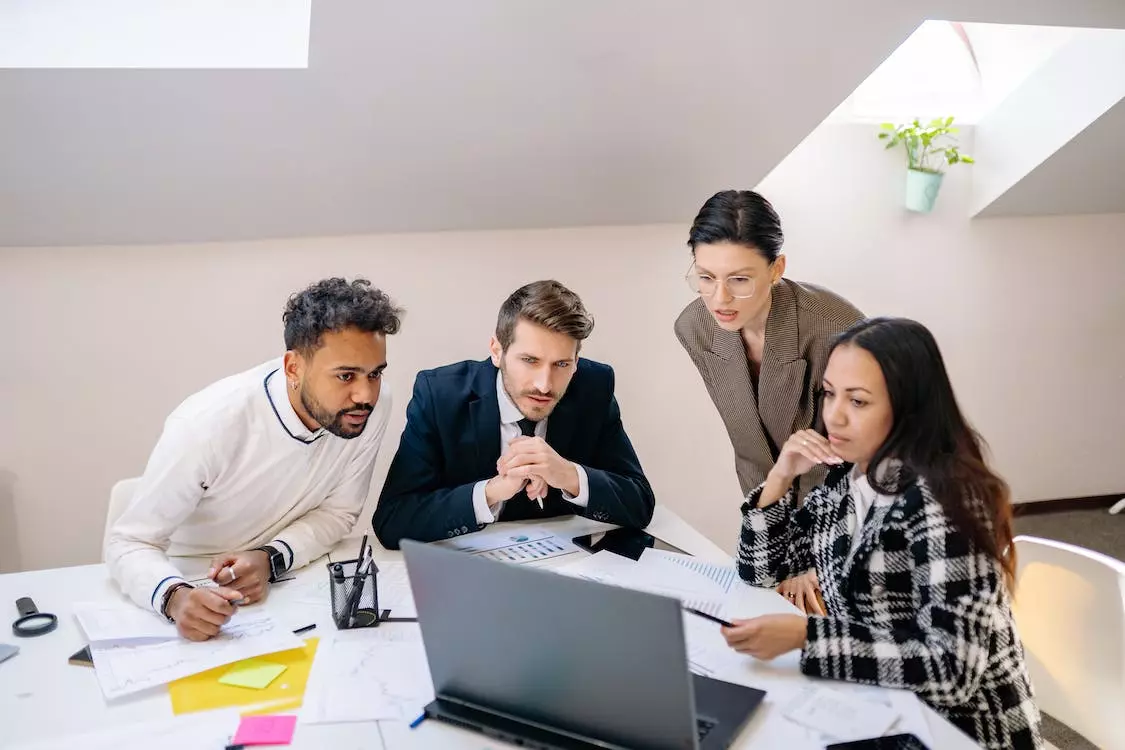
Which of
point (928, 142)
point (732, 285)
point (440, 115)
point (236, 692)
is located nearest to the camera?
point (236, 692)

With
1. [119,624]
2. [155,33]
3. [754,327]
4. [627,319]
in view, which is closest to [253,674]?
[119,624]

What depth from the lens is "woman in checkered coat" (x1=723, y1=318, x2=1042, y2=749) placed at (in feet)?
4.61

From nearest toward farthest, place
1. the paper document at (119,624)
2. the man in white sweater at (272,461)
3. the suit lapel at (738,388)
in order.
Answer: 1. the paper document at (119,624)
2. the man in white sweater at (272,461)
3. the suit lapel at (738,388)

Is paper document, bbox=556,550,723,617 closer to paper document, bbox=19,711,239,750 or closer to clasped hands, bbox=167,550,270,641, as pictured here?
clasped hands, bbox=167,550,270,641

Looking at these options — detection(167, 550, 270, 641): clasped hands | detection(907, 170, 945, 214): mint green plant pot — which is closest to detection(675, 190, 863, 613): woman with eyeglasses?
detection(167, 550, 270, 641): clasped hands

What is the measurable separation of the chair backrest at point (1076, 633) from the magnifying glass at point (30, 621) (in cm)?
175

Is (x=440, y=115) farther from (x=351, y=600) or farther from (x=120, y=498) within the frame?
(x=351, y=600)

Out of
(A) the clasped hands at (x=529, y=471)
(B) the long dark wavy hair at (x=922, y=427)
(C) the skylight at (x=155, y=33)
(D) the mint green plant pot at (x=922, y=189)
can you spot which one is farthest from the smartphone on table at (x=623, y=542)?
(D) the mint green plant pot at (x=922, y=189)

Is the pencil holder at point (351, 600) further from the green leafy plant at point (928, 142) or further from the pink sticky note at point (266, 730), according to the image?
the green leafy plant at point (928, 142)

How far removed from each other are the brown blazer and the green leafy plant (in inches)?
63.3

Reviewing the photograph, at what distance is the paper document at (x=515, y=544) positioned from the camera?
195cm

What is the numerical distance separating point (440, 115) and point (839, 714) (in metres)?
1.90

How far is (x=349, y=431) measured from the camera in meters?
1.96

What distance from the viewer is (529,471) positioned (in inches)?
77.5
